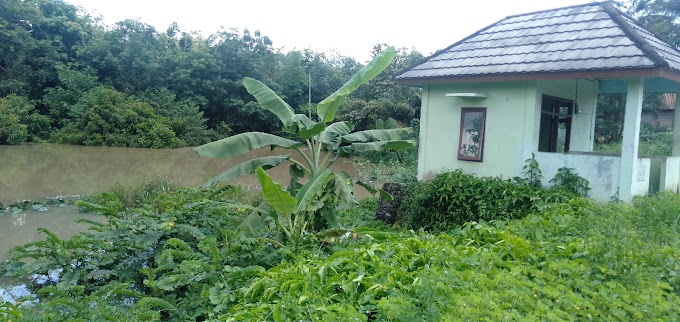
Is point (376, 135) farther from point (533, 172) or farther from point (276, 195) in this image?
point (533, 172)

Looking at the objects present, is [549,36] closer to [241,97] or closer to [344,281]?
[344,281]

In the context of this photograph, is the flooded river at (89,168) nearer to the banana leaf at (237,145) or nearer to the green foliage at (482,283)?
the banana leaf at (237,145)

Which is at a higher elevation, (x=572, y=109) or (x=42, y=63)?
(x=42, y=63)

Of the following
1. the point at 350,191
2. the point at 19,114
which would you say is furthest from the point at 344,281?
the point at 19,114

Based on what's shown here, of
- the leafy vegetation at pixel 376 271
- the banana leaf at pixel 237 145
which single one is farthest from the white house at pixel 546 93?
the banana leaf at pixel 237 145

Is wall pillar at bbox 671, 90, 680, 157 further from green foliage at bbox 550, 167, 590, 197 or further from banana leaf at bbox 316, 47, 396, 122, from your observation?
banana leaf at bbox 316, 47, 396, 122

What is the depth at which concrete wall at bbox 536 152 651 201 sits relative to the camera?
7.32m

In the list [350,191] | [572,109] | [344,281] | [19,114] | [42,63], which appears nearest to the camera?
[344,281]

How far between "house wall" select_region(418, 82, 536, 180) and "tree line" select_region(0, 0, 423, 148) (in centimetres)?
1259

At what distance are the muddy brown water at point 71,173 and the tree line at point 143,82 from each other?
212 centimetres

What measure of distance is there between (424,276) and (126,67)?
98.5ft

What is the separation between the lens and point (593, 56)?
24.4 ft

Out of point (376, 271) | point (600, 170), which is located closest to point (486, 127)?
point (600, 170)

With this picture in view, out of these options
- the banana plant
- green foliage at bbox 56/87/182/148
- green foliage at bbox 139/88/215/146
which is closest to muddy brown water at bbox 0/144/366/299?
green foliage at bbox 56/87/182/148
